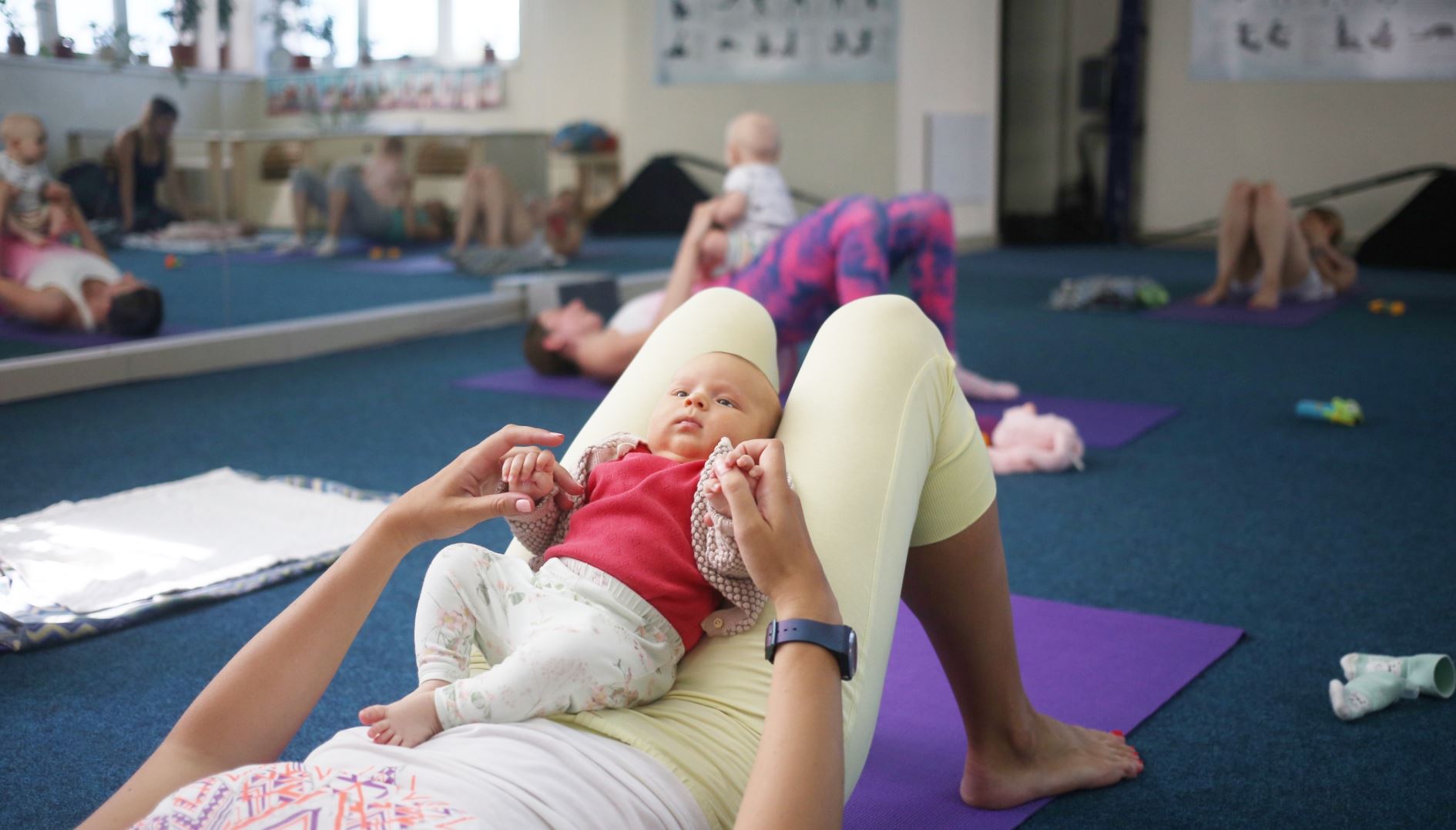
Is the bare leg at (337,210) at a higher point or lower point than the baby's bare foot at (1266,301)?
higher

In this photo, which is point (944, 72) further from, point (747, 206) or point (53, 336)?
point (53, 336)

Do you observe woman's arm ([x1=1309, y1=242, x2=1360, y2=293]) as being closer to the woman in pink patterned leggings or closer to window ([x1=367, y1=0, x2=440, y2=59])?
the woman in pink patterned leggings

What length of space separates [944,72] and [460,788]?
7909mm

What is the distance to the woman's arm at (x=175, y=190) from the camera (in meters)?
4.20

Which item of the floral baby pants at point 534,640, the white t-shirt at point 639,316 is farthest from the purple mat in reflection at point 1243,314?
the floral baby pants at point 534,640

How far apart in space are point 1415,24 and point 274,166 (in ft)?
22.4

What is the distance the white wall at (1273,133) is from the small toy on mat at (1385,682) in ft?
23.5

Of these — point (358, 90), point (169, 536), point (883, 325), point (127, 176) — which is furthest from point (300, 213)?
point (883, 325)

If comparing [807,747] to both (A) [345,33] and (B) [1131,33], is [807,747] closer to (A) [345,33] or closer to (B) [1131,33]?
(A) [345,33]

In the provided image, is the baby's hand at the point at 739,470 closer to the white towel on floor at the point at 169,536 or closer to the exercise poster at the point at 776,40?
the white towel on floor at the point at 169,536

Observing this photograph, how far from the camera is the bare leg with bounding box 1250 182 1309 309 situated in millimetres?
5688

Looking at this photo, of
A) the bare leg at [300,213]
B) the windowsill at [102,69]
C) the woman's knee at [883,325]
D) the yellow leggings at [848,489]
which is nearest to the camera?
the yellow leggings at [848,489]

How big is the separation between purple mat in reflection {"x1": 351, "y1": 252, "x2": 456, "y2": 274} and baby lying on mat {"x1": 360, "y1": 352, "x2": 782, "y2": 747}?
162 inches

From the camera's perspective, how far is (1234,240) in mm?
5898
